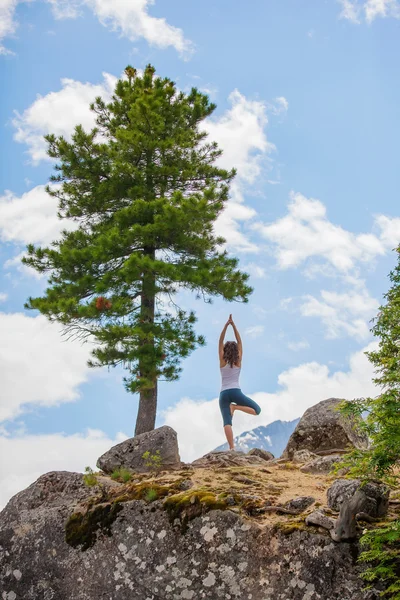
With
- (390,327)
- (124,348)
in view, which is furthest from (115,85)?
(390,327)

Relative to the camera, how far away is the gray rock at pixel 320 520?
868 cm

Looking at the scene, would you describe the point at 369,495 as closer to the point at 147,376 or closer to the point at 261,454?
the point at 261,454

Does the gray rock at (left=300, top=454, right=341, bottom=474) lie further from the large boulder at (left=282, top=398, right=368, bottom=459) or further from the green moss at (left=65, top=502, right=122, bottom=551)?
the green moss at (left=65, top=502, right=122, bottom=551)

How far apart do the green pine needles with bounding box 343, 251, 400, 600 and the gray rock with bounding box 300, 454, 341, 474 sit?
12.7 feet

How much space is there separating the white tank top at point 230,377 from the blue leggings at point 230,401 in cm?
12

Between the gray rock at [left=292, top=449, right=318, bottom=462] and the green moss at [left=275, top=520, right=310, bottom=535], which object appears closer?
the green moss at [left=275, top=520, right=310, bottom=535]

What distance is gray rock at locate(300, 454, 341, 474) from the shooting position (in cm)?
1234

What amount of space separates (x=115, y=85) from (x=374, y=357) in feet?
51.6

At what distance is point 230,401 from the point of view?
48.0 ft

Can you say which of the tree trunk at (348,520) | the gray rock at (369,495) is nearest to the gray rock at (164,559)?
the tree trunk at (348,520)

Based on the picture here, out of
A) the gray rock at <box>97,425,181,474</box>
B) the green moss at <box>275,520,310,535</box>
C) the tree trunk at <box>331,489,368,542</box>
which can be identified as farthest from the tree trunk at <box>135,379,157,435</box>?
the tree trunk at <box>331,489,368,542</box>

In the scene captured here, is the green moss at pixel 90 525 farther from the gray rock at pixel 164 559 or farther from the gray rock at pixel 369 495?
the gray rock at pixel 369 495

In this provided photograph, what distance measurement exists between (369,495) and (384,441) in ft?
5.32

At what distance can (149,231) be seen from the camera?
17562mm
